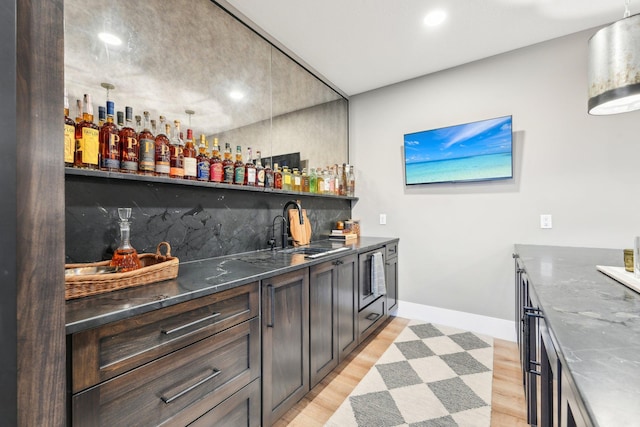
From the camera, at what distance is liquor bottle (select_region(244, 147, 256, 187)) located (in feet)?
6.70

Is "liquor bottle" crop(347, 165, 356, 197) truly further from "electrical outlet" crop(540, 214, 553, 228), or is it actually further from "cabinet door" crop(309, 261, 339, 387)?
"electrical outlet" crop(540, 214, 553, 228)

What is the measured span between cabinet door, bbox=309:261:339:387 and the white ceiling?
6.14 ft

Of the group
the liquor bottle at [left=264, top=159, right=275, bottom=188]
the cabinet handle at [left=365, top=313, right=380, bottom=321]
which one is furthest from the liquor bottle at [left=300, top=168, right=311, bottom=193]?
the cabinet handle at [left=365, top=313, right=380, bottom=321]

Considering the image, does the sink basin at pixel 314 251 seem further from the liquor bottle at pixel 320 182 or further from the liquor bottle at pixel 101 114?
the liquor bottle at pixel 101 114

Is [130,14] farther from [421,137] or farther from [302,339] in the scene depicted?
[421,137]

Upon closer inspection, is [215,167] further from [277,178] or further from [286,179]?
[286,179]

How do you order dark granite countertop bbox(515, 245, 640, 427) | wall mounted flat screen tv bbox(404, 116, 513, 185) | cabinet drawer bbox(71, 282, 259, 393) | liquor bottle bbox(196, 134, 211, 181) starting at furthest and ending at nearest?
1. wall mounted flat screen tv bbox(404, 116, 513, 185)
2. liquor bottle bbox(196, 134, 211, 181)
3. cabinet drawer bbox(71, 282, 259, 393)
4. dark granite countertop bbox(515, 245, 640, 427)

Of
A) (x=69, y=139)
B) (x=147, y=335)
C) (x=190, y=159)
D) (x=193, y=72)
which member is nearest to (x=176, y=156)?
(x=190, y=159)

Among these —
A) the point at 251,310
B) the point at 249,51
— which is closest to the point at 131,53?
the point at 249,51

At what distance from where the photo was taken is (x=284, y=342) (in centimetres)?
156

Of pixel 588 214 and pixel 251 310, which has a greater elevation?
pixel 588 214

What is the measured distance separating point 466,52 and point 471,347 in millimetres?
2677

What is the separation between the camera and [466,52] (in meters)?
2.65

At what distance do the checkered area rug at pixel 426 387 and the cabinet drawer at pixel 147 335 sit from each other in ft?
3.16
